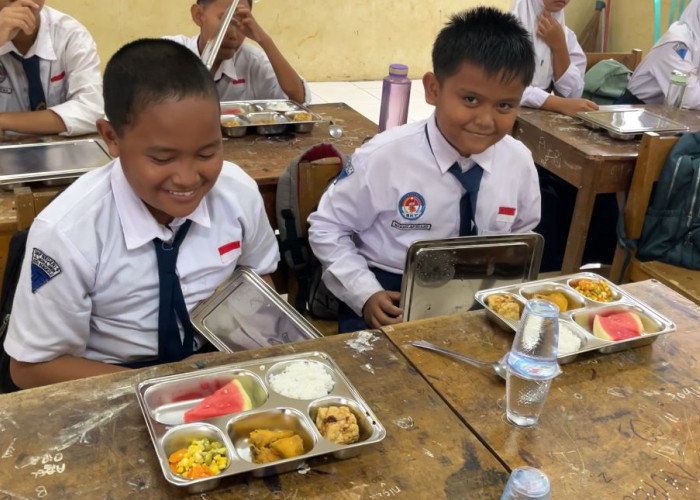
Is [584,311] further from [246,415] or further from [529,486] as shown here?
[246,415]

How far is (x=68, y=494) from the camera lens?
2.93ft

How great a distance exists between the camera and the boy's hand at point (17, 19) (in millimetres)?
2154

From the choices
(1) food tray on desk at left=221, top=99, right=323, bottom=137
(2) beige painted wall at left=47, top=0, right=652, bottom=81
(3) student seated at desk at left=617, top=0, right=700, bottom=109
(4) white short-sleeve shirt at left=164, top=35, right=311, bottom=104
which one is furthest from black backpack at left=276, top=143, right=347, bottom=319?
(2) beige painted wall at left=47, top=0, right=652, bottom=81

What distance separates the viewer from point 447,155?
70.4 inches

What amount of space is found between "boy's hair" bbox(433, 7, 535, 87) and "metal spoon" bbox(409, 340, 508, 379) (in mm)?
738

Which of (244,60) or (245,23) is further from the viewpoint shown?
(244,60)

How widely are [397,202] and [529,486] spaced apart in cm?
104

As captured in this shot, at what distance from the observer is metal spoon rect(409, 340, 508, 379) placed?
1.22 metres

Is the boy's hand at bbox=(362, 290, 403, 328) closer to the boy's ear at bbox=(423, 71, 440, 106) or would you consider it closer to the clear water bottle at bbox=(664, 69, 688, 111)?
the boy's ear at bbox=(423, 71, 440, 106)

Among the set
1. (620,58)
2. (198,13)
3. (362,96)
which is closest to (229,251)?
(198,13)

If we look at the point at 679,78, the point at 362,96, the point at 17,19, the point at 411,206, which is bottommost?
the point at 362,96

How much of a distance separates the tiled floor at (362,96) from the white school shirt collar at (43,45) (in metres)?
3.18

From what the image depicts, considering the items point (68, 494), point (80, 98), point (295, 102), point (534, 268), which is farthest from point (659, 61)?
point (68, 494)

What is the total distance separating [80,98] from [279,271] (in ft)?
3.10
